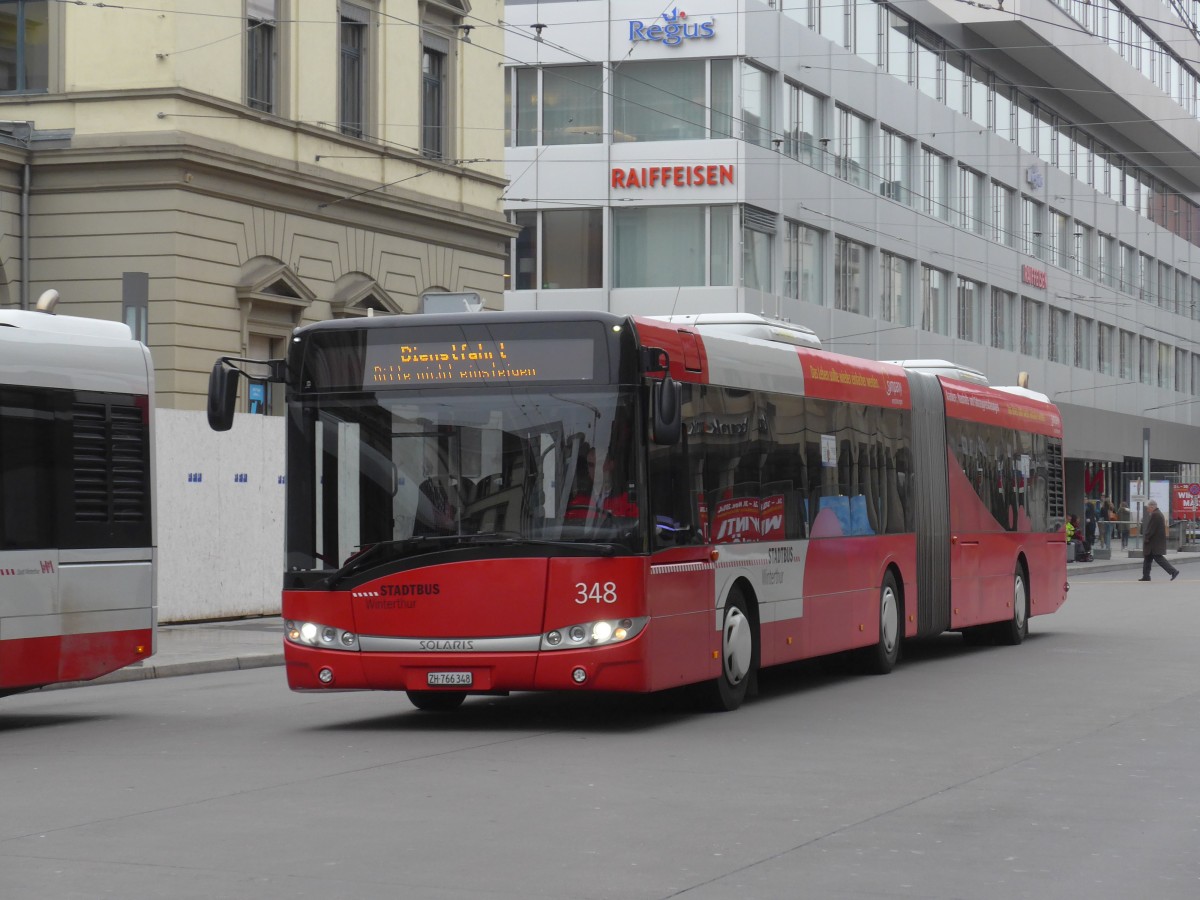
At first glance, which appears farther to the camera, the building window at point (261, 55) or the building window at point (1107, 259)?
the building window at point (1107, 259)

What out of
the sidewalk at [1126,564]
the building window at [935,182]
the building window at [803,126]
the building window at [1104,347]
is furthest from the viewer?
the building window at [1104,347]

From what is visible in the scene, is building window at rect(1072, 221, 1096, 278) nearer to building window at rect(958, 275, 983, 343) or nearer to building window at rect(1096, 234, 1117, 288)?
building window at rect(1096, 234, 1117, 288)

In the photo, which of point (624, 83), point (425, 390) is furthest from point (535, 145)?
point (425, 390)

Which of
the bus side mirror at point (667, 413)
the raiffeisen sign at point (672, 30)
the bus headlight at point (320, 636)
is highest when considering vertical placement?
the raiffeisen sign at point (672, 30)

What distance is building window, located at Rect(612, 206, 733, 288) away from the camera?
46469mm

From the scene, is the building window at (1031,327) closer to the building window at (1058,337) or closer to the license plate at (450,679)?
the building window at (1058,337)

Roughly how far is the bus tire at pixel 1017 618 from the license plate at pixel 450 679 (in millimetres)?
10323

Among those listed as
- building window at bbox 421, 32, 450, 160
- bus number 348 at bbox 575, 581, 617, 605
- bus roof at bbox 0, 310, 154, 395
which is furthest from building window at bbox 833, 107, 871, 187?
bus number 348 at bbox 575, 581, 617, 605

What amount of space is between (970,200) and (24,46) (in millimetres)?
36936

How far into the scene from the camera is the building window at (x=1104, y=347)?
72188mm

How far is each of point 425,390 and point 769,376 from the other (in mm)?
3336

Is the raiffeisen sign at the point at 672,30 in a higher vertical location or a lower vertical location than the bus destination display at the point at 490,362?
higher

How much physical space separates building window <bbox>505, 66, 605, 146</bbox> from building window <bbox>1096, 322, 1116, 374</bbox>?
30.7 m

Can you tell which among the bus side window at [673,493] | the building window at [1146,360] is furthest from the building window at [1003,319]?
the bus side window at [673,493]
